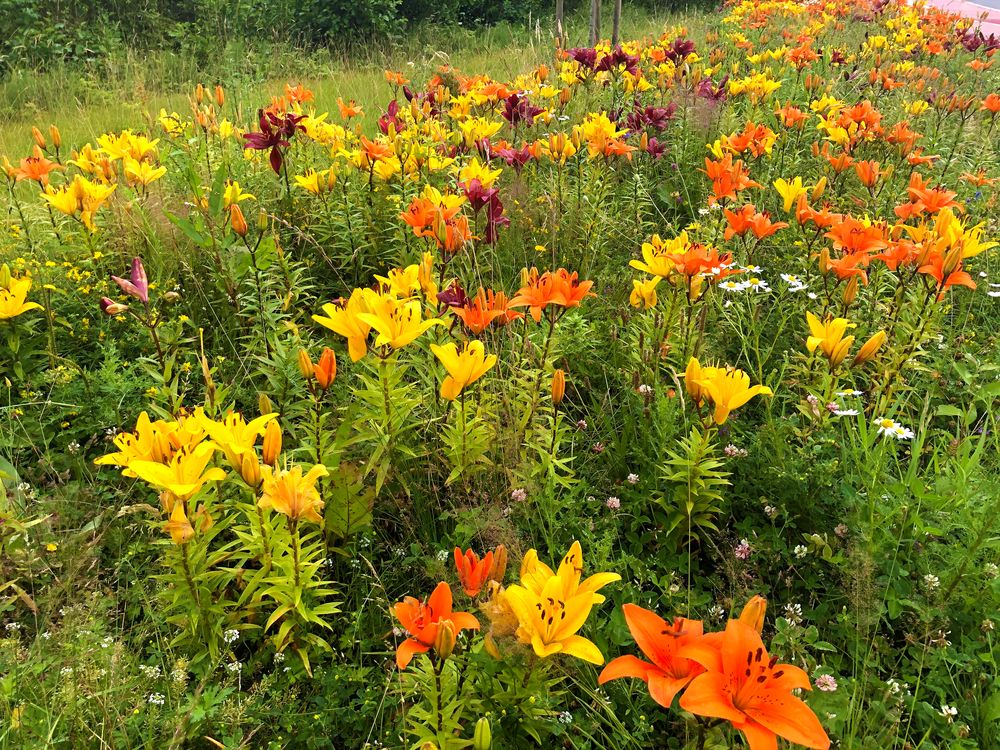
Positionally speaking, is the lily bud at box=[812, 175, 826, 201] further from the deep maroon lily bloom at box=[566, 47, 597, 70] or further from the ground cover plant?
the deep maroon lily bloom at box=[566, 47, 597, 70]

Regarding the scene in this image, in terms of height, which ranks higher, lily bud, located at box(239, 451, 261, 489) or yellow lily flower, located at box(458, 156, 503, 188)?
yellow lily flower, located at box(458, 156, 503, 188)

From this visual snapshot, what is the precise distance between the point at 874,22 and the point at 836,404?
8809 mm

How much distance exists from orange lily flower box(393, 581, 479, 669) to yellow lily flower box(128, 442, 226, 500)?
1.55ft

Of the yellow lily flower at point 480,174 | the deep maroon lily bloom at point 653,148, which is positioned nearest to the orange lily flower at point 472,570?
the yellow lily flower at point 480,174

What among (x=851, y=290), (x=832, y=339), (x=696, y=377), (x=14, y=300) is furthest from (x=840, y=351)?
(x=14, y=300)

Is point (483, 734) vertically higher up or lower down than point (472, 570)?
lower down

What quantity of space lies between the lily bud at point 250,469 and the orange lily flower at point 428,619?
0.49m

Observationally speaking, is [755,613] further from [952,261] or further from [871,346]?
[952,261]

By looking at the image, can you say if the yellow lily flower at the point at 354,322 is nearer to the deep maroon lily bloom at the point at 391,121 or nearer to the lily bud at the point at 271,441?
the lily bud at the point at 271,441

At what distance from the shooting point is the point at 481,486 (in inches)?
79.2

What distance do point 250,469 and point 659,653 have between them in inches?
36.1

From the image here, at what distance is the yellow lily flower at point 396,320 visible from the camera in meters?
1.64

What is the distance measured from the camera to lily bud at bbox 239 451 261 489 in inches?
56.6

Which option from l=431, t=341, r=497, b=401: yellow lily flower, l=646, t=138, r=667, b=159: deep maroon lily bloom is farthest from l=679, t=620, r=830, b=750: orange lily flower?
l=646, t=138, r=667, b=159: deep maroon lily bloom
